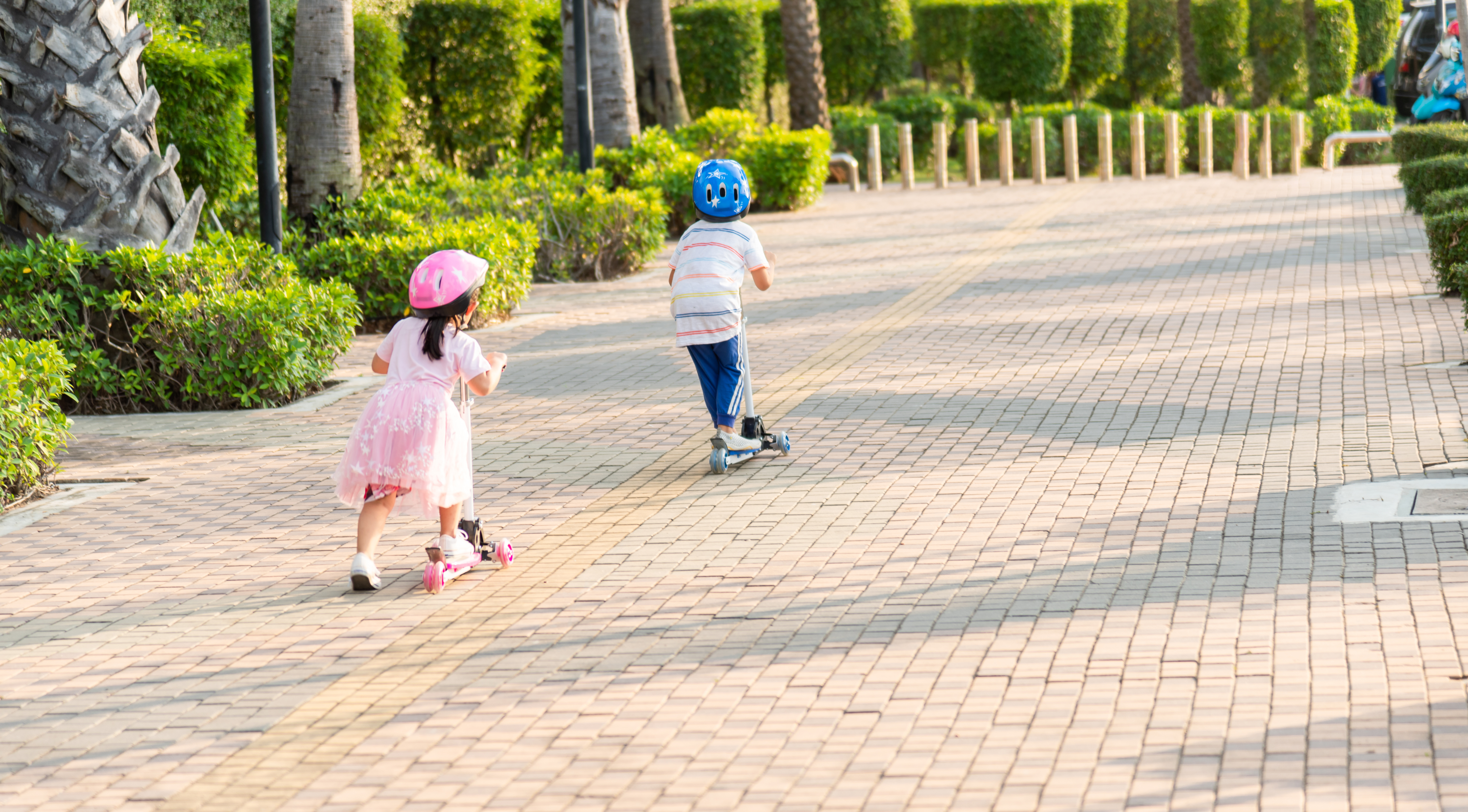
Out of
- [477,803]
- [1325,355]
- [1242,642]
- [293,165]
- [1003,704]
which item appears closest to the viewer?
[477,803]

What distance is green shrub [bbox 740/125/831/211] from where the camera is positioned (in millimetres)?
21234

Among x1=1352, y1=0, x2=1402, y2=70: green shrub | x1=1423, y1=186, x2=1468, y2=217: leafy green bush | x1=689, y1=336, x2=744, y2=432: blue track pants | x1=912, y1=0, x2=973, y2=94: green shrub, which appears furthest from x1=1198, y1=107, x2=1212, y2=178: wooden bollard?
x1=689, y1=336, x2=744, y2=432: blue track pants

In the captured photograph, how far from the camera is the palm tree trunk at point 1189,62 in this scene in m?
28.6

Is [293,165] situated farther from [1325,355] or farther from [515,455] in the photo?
[1325,355]

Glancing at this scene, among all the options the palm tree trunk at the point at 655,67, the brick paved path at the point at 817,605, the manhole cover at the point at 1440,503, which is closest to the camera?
the brick paved path at the point at 817,605

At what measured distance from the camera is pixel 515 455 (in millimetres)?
8289

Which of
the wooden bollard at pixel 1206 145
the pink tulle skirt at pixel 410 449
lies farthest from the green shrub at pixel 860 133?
the pink tulle skirt at pixel 410 449

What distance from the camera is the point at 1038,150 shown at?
24734mm

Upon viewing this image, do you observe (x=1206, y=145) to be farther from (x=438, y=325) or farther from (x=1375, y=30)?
(x=438, y=325)

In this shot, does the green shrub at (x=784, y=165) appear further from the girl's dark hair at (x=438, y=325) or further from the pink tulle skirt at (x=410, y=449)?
the pink tulle skirt at (x=410, y=449)

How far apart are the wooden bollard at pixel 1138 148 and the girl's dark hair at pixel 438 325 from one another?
64.6 ft

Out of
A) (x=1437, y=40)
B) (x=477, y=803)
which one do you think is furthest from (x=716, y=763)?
(x=1437, y=40)

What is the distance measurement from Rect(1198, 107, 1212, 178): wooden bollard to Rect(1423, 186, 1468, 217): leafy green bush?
11.4 meters

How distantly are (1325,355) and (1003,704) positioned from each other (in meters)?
6.16
